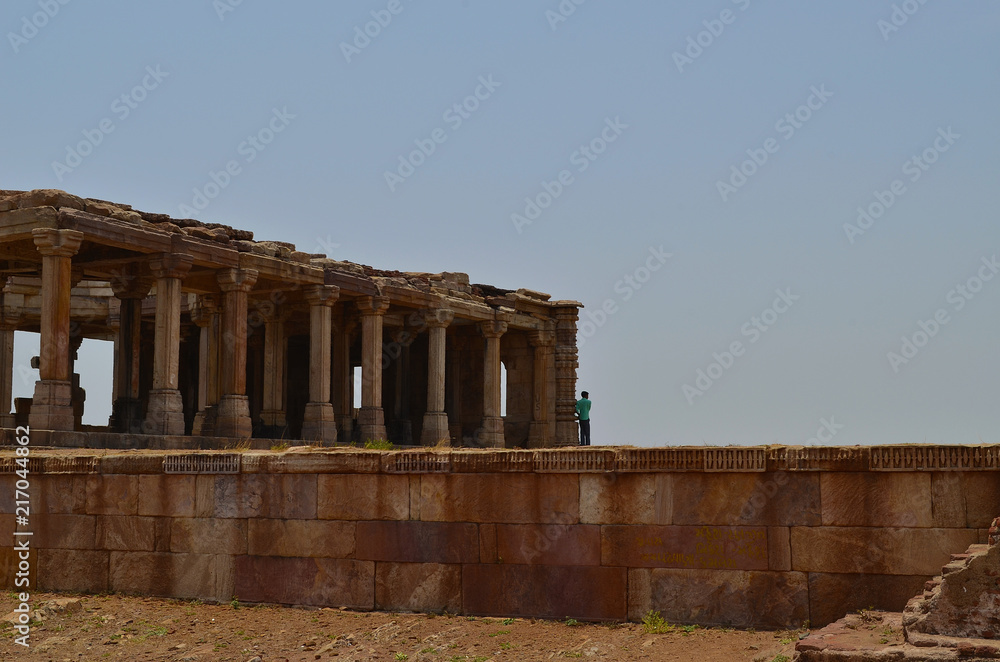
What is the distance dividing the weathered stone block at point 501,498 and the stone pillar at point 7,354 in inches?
811

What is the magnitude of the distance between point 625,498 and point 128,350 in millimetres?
16137

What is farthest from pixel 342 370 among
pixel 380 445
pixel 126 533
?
pixel 126 533

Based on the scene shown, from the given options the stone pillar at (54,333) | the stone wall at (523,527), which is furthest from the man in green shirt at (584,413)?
the stone wall at (523,527)

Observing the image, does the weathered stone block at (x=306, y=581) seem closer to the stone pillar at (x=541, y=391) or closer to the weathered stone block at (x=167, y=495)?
the weathered stone block at (x=167, y=495)

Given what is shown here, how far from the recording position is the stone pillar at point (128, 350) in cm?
2252

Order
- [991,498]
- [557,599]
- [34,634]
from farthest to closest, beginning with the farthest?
[34,634] → [557,599] → [991,498]

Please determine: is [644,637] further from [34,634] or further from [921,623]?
[34,634]

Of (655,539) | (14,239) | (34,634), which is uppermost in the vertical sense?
(14,239)

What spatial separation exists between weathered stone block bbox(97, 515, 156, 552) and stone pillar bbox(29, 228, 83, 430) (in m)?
6.00

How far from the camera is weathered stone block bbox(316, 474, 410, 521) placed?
11.2m

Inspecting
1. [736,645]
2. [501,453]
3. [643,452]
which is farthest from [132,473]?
[736,645]

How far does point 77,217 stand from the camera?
1870 cm

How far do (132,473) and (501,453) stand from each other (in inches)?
181

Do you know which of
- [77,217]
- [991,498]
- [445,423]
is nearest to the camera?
[991,498]
